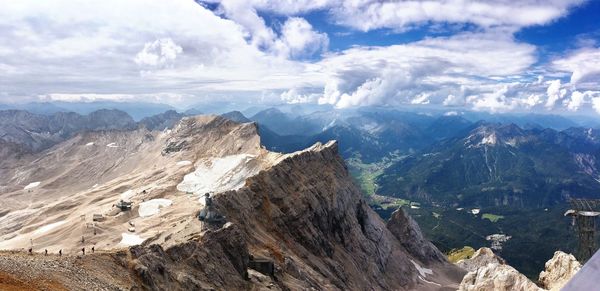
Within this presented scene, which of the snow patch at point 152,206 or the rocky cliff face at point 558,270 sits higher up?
the snow patch at point 152,206

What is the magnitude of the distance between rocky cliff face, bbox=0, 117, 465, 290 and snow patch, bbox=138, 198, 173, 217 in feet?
2.77

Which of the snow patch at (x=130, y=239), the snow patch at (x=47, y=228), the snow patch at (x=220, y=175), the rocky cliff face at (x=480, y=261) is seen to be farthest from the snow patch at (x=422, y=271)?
the snow patch at (x=47, y=228)

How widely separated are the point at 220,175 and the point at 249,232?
74703 millimetres

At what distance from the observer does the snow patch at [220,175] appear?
148250 millimetres

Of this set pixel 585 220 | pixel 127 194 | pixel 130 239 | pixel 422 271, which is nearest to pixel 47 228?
pixel 127 194

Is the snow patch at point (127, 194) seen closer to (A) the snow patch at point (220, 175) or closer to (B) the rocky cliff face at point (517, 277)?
(A) the snow patch at point (220, 175)

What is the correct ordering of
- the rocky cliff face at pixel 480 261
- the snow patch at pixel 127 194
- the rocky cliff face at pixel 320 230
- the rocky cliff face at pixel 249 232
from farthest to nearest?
the rocky cliff face at pixel 480 261 → the snow patch at pixel 127 194 → the rocky cliff face at pixel 320 230 → the rocky cliff face at pixel 249 232

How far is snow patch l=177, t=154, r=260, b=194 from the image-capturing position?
486ft

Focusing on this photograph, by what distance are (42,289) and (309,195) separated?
8682 cm

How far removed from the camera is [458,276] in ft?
545

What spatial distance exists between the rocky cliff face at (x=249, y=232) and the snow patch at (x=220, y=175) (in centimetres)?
71

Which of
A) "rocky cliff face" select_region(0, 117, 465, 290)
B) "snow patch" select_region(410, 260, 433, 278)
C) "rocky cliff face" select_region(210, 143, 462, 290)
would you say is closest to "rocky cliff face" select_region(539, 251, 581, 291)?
"rocky cliff face" select_region(0, 117, 465, 290)

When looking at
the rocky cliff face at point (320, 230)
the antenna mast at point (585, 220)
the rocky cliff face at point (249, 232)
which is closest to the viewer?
the rocky cliff face at point (249, 232)

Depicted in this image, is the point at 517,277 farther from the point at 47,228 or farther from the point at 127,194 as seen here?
the point at 47,228
